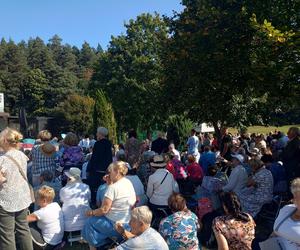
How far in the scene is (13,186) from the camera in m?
5.02

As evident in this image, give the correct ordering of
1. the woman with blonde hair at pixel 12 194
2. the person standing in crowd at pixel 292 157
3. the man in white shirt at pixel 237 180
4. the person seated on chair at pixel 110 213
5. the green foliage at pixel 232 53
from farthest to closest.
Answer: the green foliage at pixel 232 53
the person standing in crowd at pixel 292 157
the man in white shirt at pixel 237 180
the person seated on chair at pixel 110 213
the woman with blonde hair at pixel 12 194

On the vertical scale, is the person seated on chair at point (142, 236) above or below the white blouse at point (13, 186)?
below

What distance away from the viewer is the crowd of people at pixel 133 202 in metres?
4.27

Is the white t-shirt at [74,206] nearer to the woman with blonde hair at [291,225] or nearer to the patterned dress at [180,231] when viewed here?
the patterned dress at [180,231]

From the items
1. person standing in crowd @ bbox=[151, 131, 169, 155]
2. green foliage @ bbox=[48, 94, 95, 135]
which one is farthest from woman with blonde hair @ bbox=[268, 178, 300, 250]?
green foliage @ bbox=[48, 94, 95, 135]

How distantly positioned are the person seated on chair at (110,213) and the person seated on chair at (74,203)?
0.49 metres

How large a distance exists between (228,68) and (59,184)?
4.98m

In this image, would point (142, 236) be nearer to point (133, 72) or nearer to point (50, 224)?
point (50, 224)

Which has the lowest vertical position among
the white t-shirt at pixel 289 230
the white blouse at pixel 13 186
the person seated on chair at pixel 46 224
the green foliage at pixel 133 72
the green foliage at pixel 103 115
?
the person seated on chair at pixel 46 224

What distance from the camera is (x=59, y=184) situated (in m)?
7.29

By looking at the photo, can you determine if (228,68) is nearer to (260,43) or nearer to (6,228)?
(260,43)

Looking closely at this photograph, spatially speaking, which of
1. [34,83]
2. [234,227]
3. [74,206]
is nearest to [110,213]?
[74,206]

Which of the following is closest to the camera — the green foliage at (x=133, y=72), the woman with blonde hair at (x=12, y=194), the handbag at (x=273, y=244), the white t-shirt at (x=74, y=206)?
the handbag at (x=273, y=244)

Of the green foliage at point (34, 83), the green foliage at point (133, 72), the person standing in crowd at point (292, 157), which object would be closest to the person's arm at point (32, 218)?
the person standing in crowd at point (292, 157)
